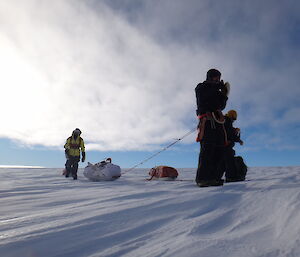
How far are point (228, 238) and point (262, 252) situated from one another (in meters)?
0.26

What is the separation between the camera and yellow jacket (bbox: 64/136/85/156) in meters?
9.96

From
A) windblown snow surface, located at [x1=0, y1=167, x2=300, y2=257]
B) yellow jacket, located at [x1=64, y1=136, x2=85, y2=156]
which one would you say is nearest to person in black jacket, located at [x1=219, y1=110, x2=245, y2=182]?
windblown snow surface, located at [x1=0, y1=167, x2=300, y2=257]

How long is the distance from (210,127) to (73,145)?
6712 millimetres

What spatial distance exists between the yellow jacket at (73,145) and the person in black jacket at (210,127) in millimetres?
6476

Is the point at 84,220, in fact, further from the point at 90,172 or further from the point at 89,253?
the point at 90,172

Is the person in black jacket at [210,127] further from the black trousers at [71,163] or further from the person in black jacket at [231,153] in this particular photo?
the black trousers at [71,163]

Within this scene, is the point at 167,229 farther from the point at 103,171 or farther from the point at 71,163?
the point at 71,163

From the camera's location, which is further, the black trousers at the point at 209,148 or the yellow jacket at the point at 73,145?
the yellow jacket at the point at 73,145

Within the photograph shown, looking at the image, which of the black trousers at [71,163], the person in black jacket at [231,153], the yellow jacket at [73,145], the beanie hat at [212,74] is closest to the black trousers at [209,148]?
the beanie hat at [212,74]

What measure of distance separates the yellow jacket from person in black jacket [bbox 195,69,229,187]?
6.48 m

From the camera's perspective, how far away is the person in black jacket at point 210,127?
4.52 metres

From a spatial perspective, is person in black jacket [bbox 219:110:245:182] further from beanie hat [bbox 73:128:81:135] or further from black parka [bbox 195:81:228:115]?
beanie hat [bbox 73:128:81:135]

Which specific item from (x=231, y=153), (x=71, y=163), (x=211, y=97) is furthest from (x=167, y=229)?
(x=71, y=163)

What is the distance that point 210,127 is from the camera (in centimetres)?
454
